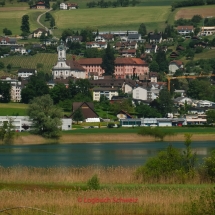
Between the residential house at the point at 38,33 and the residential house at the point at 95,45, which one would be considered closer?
the residential house at the point at 95,45

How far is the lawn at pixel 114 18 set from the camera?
169625 mm

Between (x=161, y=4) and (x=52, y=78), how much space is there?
63.8 m

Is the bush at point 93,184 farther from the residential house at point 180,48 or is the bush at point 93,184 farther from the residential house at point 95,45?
the residential house at point 95,45

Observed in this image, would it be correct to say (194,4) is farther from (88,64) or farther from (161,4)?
(88,64)

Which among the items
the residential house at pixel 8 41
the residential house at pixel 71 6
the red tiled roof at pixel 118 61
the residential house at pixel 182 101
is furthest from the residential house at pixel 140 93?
the residential house at pixel 71 6

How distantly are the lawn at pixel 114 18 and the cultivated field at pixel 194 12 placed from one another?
2595 millimetres

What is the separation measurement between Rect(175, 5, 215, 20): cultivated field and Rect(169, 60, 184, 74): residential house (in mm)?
35240

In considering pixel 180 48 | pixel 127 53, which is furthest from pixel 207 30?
pixel 180 48

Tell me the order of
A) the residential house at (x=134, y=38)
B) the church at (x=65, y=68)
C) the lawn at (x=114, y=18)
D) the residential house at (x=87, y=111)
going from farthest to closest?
the lawn at (x=114, y=18) < the residential house at (x=134, y=38) < the church at (x=65, y=68) < the residential house at (x=87, y=111)

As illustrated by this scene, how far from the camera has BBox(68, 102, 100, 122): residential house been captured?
89125 mm

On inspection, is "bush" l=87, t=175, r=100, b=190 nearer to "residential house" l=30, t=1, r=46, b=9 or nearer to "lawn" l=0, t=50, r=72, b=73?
"lawn" l=0, t=50, r=72, b=73

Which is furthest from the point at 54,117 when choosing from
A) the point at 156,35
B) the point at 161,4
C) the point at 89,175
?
the point at 161,4

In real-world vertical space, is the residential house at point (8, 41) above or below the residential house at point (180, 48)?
above

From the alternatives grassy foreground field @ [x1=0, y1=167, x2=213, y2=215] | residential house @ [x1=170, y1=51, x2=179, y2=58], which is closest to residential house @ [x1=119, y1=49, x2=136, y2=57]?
residential house @ [x1=170, y1=51, x2=179, y2=58]
